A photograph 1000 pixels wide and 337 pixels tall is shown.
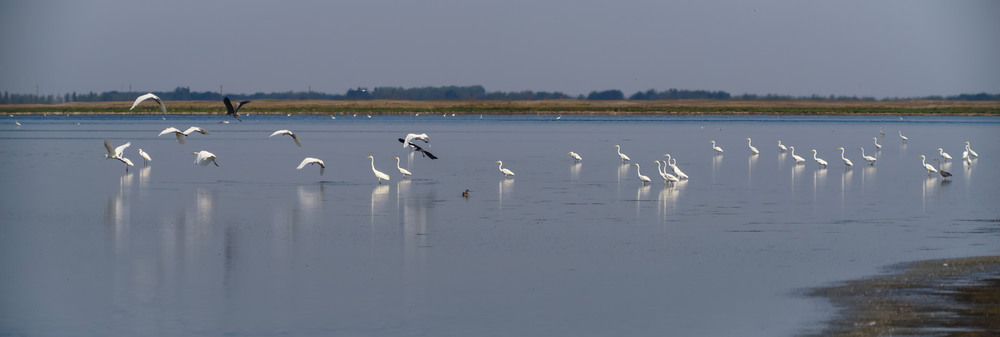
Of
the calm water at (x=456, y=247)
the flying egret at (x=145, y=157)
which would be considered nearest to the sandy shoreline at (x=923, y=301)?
the calm water at (x=456, y=247)

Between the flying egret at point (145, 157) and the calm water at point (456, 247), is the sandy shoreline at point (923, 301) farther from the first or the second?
the flying egret at point (145, 157)

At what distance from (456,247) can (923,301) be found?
19.7ft

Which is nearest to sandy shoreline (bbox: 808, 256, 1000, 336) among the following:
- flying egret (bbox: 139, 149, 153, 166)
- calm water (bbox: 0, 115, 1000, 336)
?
calm water (bbox: 0, 115, 1000, 336)

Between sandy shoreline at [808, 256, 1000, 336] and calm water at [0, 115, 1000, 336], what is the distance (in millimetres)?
368

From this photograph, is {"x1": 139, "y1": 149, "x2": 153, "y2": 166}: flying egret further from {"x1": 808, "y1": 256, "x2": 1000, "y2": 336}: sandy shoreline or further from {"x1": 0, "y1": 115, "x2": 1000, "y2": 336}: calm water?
{"x1": 808, "y1": 256, "x2": 1000, "y2": 336}: sandy shoreline

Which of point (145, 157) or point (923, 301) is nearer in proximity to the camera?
point (923, 301)

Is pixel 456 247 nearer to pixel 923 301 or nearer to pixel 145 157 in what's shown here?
pixel 923 301

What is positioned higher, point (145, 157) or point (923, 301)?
point (145, 157)

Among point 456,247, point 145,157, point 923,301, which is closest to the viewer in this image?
point 923,301

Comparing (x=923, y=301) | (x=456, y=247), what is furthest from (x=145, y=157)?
(x=923, y=301)

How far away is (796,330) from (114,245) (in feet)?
29.7

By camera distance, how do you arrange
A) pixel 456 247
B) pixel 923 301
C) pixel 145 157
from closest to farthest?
pixel 923 301 < pixel 456 247 < pixel 145 157

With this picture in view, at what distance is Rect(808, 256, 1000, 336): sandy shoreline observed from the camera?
30.2ft

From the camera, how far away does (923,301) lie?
1040 cm
